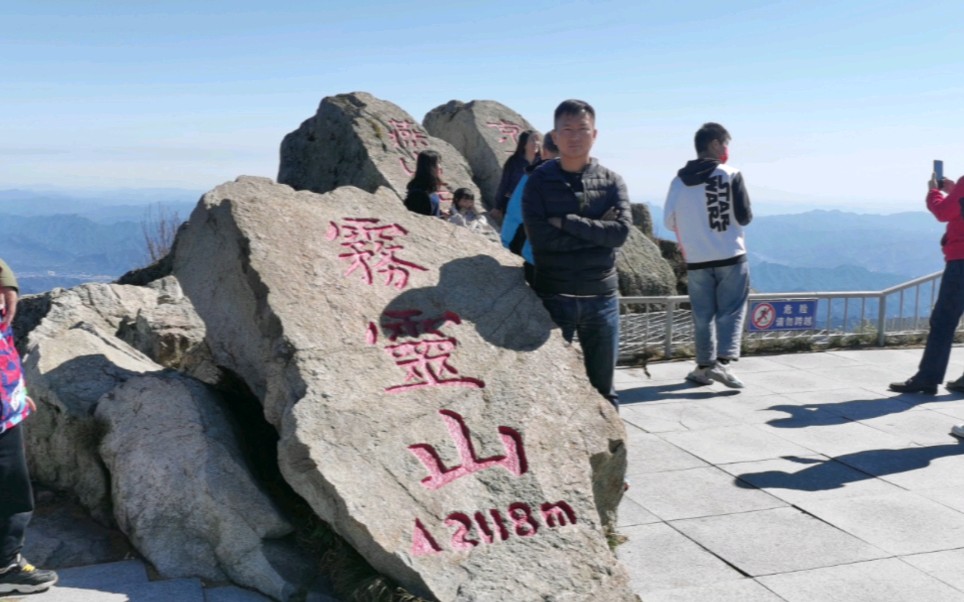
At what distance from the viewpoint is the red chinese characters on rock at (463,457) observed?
11.1 feet

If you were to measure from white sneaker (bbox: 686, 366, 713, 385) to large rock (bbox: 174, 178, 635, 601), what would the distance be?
113 inches

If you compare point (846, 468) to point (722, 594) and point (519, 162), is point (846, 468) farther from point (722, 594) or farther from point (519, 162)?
point (519, 162)

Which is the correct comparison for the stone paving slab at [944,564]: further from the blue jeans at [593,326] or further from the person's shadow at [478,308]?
the person's shadow at [478,308]

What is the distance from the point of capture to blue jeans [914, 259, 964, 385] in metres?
6.04

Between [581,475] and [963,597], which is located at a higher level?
[581,475]

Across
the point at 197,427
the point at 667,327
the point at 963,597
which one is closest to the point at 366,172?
the point at 667,327

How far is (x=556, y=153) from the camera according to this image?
5.67m

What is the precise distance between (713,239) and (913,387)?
6.44 ft

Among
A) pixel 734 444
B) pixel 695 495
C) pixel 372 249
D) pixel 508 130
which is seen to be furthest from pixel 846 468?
pixel 508 130

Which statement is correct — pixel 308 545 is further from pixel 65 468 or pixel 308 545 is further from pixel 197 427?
pixel 65 468

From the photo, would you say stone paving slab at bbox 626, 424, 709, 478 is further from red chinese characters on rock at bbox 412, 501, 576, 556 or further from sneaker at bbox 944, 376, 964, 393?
sneaker at bbox 944, 376, 964, 393

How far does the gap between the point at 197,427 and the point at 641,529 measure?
7.08 ft

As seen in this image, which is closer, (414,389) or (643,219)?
(414,389)

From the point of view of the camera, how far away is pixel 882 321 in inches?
332
